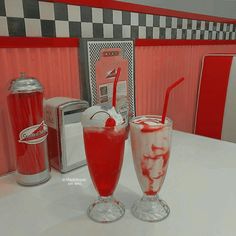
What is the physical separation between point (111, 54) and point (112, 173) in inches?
26.6

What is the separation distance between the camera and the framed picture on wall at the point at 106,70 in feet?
3.62

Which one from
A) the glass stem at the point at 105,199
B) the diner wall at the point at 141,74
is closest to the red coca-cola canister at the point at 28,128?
the diner wall at the point at 141,74

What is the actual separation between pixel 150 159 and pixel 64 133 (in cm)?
36

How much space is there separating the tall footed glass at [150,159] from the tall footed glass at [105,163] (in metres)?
0.04

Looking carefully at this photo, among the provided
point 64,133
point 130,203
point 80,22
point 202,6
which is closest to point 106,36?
point 80,22

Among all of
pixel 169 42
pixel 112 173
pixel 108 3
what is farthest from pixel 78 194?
Result: pixel 169 42

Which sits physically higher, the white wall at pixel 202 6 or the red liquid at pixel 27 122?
the white wall at pixel 202 6

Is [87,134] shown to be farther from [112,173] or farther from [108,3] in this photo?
[108,3]

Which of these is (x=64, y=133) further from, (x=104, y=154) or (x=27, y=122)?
(x=104, y=154)

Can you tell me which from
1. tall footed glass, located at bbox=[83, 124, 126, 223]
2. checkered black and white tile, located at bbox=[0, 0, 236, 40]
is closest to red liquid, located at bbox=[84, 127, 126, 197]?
tall footed glass, located at bbox=[83, 124, 126, 223]

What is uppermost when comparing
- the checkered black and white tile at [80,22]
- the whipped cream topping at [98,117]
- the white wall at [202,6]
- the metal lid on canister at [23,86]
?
the white wall at [202,6]

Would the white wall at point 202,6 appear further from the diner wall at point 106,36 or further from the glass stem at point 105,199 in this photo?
the glass stem at point 105,199

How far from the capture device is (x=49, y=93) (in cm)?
104

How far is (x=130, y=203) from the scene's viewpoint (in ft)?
2.38
